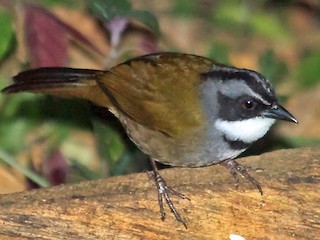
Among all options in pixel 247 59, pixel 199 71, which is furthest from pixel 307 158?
pixel 247 59

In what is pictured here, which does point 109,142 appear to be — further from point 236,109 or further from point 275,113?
point 275,113

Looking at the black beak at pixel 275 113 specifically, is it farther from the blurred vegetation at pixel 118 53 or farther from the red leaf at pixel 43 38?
the red leaf at pixel 43 38

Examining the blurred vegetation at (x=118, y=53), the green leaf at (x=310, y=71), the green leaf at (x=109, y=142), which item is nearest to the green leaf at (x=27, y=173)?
the blurred vegetation at (x=118, y=53)

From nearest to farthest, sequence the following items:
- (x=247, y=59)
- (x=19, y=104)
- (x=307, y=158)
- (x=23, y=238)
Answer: (x=23, y=238) < (x=307, y=158) < (x=19, y=104) < (x=247, y=59)

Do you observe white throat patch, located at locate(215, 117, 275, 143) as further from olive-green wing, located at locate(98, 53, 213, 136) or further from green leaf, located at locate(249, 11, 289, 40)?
green leaf, located at locate(249, 11, 289, 40)

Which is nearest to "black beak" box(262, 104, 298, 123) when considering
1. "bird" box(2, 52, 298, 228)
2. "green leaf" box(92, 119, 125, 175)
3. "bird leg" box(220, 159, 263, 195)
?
"bird" box(2, 52, 298, 228)

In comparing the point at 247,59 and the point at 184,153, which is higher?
the point at 247,59

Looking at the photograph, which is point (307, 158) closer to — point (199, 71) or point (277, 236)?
point (277, 236)

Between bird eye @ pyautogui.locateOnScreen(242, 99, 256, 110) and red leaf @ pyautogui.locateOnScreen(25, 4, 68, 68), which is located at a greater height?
red leaf @ pyautogui.locateOnScreen(25, 4, 68, 68)
